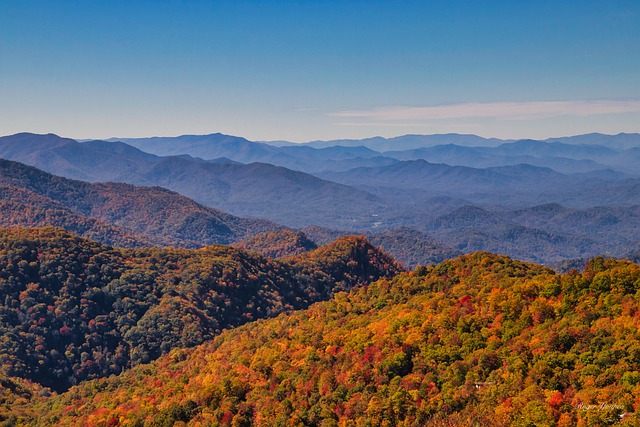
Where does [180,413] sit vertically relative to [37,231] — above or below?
below

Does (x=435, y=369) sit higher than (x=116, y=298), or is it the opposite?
(x=435, y=369)

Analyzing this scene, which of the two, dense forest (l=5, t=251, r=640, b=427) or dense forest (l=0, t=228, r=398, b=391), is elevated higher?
dense forest (l=5, t=251, r=640, b=427)

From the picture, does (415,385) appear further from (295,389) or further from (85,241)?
(85,241)

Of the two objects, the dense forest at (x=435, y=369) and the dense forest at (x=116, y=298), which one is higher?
the dense forest at (x=435, y=369)

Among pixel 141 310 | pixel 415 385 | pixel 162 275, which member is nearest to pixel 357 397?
pixel 415 385

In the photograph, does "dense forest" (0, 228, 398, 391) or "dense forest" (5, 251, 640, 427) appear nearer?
"dense forest" (5, 251, 640, 427)
